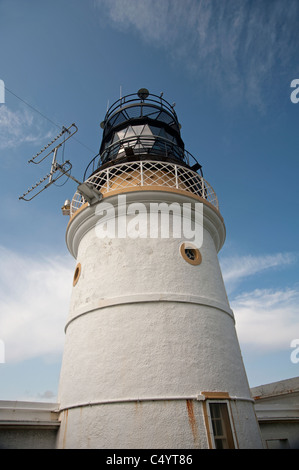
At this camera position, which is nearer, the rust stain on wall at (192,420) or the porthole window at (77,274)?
the rust stain on wall at (192,420)

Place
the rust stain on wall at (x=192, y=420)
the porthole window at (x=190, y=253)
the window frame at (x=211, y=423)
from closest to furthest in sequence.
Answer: the rust stain on wall at (x=192, y=420), the window frame at (x=211, y=423), the porthole window at (x=190, y=253)

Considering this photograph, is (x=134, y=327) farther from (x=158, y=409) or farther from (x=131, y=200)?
(x=131, y=200)

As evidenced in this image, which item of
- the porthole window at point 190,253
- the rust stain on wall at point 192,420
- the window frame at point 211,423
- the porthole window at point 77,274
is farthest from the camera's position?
the porthole window at point 77,274

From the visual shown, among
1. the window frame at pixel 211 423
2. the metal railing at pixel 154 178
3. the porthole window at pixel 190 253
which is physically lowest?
the window frame at pixel 211 423

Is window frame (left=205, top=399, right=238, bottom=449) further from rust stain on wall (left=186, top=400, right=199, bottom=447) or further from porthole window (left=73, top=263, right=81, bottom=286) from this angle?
porthole window (left=73, top=263, right=81, bottom=286)

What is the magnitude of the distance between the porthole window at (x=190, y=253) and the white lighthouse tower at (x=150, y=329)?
0.11 ft

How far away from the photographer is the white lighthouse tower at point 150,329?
18.8ft

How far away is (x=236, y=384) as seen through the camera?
22.0 feet

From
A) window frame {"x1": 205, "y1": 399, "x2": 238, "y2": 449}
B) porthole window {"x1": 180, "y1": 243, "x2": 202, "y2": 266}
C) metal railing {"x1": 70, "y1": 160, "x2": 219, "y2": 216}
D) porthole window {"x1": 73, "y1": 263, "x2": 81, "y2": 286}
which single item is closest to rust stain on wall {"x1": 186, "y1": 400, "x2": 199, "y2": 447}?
window frame {"x1": 205, "y1": 399, "x2": 238, "y2": 449}

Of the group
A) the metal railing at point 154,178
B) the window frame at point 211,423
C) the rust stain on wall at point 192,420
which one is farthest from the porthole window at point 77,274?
the window frame at point 211,423

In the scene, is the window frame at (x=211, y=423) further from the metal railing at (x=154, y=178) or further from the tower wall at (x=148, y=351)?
the metal railing at (x=154, y=178)
